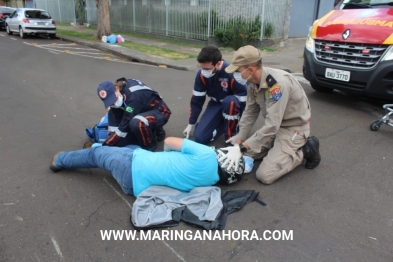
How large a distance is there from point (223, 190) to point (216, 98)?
1.55 meters

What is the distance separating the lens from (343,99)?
625 cm

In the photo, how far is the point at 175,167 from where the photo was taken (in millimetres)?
2939

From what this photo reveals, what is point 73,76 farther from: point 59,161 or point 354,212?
point 354,212

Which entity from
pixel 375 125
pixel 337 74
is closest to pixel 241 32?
pixel 337 74

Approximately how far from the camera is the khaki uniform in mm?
3307

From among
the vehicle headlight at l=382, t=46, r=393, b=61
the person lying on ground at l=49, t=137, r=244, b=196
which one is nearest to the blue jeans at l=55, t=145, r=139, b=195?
the person lying on ground at l=49, t=137, r=244, b=196

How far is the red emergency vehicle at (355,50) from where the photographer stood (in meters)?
4.86

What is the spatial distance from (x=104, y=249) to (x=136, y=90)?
6.37 feet

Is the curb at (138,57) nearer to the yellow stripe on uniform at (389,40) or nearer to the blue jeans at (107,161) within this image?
the yellow stripe on uniform at (389,40)

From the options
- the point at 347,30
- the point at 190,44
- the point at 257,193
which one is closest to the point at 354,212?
the point at 257,193

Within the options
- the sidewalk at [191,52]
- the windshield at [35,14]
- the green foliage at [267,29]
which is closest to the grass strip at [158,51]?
the sidewalk at [191,52]

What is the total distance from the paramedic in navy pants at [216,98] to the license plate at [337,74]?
83.5 inches

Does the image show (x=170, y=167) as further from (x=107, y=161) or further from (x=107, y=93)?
(x=107, y=93)

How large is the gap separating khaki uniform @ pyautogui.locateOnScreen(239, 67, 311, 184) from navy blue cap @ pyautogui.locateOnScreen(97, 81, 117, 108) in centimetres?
153
